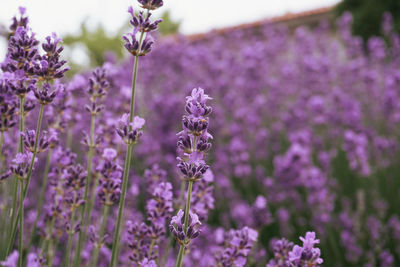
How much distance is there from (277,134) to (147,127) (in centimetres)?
166

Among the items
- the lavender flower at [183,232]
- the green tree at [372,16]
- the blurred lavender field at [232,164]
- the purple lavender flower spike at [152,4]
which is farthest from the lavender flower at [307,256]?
the green tree at [372,16]

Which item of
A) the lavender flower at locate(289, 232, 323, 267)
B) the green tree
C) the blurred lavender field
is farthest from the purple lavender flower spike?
the green tree

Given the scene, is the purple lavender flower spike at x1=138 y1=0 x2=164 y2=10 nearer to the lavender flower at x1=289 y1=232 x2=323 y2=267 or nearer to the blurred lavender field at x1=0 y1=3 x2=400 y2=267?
the blurred lavender field at x1=0 y1=3 x2=400 y2=267

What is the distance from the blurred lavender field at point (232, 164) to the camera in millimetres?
1529

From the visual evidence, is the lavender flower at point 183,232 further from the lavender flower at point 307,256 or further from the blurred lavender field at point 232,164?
the lavender flower at point 307,256

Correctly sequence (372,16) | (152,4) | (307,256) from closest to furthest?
(307,256), (152,4), (372,16)

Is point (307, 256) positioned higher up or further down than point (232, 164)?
further down

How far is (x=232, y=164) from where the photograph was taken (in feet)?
14.8

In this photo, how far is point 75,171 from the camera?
5.02 ft

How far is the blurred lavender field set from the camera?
1.53m

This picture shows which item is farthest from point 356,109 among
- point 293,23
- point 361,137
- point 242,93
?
point 293,23

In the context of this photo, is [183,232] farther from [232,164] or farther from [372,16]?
[372,16]

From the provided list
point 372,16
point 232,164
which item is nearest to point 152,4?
point 232,164

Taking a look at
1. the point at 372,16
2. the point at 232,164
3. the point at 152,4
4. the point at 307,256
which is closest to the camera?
the point at 307,256
